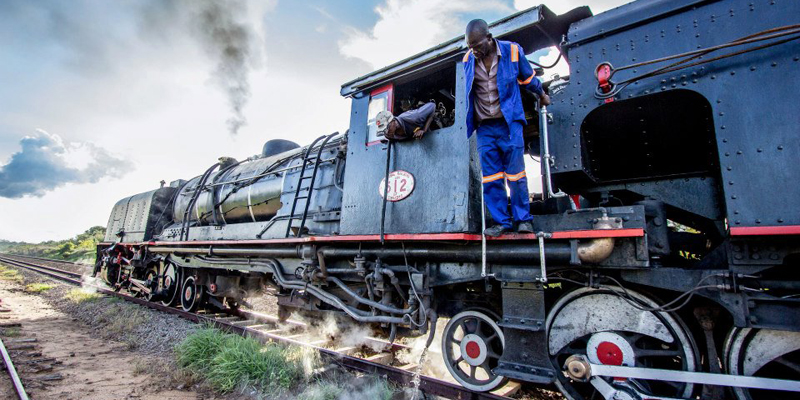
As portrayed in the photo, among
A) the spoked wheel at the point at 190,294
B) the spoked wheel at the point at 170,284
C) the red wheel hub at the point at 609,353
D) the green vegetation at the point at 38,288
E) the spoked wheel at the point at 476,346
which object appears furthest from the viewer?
the green vegetation at the point at 38,288

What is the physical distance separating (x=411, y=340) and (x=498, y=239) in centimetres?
314

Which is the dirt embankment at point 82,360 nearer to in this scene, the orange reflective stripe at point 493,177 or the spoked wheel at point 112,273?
the spoked wheel at point 112,273

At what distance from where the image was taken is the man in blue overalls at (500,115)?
10.0ft

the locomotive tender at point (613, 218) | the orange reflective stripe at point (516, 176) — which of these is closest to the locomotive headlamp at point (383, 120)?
the locomotive tender at point (613, 218)

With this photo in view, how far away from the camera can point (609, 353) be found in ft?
9.29

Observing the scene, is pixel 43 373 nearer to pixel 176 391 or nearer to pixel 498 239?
pixel 176 391

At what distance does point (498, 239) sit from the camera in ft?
10.2

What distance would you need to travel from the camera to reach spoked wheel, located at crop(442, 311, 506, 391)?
3.37 metres

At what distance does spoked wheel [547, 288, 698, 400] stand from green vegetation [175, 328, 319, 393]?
2.65 m

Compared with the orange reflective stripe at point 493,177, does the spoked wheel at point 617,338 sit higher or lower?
Answer: lower

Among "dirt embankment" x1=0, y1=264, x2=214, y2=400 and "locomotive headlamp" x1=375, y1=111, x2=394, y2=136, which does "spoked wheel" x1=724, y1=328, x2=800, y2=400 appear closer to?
"locomotive headlamp" x1=375, y1=111, x2=394, y2=136

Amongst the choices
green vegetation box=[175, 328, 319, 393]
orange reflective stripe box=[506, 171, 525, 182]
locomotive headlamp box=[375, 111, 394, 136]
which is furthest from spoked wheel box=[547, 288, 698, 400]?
green vegetation box=[175, 328, 319, 393]

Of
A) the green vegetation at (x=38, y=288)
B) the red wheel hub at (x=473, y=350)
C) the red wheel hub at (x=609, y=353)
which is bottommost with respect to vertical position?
the green vegetation at (x=38, y=288)

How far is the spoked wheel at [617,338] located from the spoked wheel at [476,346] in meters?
0.50
